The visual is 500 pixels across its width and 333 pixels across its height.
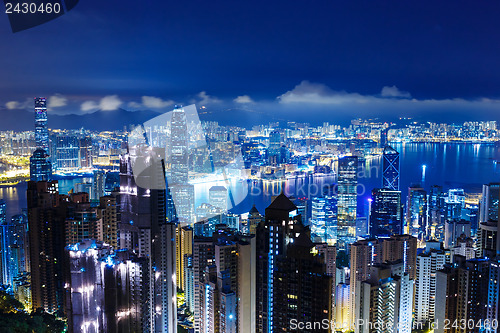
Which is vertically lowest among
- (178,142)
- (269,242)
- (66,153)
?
(269,242)

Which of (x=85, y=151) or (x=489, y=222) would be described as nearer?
(x=489, y=222)

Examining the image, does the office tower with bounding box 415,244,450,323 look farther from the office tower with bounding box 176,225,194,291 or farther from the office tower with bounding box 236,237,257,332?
the office tower with bounding box 176,225,194,291

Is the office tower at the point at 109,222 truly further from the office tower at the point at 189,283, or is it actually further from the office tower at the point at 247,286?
the office tower at the point at 247,286

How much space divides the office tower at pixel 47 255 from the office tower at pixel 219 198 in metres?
1.61

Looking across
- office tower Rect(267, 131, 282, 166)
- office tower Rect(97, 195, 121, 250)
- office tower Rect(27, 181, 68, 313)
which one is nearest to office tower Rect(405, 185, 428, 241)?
office tower Rect(267, 131, 282, 166)

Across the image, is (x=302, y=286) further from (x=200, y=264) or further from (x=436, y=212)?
(x=436, y=212)

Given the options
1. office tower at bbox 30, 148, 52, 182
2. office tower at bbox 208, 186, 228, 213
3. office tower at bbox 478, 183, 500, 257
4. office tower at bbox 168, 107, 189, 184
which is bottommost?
office tower at bbox 478, 183, 500, 257

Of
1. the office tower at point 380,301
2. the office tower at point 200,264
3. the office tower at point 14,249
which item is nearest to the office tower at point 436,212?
the office tower at point 380,301

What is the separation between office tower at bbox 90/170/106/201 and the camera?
582 centimetres

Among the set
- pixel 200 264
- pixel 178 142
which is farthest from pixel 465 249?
pixel 178 142

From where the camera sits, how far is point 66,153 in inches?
262

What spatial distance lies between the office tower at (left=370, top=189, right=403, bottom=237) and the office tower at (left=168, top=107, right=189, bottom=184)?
346cm

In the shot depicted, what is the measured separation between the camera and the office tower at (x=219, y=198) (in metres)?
5.24

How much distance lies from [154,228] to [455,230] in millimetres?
4280
